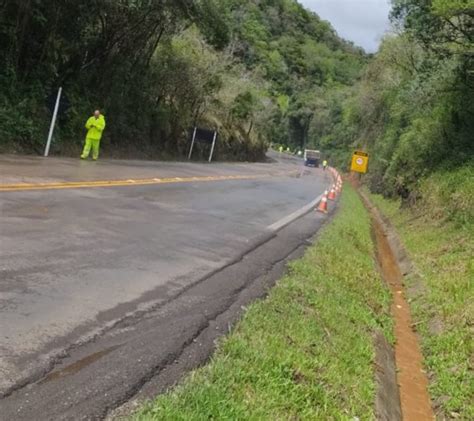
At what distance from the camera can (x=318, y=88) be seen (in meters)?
112

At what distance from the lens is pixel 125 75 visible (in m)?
25.2

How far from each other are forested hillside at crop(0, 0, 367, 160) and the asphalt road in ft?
19.1

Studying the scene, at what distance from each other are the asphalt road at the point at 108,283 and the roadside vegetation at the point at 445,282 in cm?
245

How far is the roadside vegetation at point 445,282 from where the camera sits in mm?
6789

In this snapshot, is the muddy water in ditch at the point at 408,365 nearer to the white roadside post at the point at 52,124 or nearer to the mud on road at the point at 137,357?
the mud on road at the point at 137,357

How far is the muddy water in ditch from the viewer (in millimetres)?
6387

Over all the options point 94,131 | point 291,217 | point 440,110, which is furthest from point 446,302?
point 440,110

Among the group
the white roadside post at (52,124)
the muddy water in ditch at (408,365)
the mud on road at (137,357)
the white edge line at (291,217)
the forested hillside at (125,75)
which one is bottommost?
the muddy water in ditch at (408,365)

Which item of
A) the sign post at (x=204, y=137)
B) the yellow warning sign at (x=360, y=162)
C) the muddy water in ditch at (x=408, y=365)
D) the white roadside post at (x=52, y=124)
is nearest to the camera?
the muddy water in ditch at (x=408, y=365)

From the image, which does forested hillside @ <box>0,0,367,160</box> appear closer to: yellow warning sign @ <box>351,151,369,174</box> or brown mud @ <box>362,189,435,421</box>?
yellow warning sign @ <box>351,151,369,174</box>

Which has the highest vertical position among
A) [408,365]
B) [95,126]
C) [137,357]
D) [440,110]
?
[440,110]

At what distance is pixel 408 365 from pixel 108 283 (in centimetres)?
404

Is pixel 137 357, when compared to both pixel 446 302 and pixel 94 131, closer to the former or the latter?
pixel 446 302

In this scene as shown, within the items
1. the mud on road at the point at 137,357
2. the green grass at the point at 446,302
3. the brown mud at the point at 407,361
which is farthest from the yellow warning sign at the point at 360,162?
the mud on road at the point at 137,357
